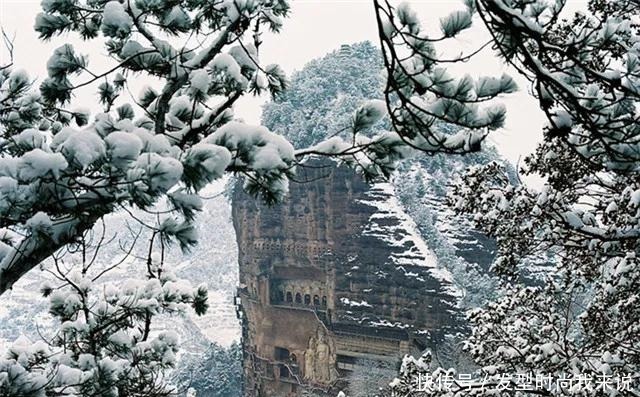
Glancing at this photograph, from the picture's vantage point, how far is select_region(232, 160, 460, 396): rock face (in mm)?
19203

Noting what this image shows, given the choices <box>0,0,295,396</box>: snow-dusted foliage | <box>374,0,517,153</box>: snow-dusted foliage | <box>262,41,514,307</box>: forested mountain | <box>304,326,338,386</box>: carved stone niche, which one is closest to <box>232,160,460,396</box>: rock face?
<box>304,326,338,386</box>: carved stone niche

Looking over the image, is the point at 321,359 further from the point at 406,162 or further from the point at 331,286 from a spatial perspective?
the point at 406,162

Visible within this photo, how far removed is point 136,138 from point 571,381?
3.93 metres

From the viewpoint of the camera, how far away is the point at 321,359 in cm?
2077

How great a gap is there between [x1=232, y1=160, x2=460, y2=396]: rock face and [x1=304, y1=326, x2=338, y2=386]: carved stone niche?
35 millimetres

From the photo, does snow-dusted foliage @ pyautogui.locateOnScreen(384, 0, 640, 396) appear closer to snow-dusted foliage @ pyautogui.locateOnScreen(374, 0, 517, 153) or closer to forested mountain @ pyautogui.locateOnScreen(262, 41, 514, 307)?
snow-dusted foliage @ pyautogui.locateOnScreen(374, 0, 517, 153)

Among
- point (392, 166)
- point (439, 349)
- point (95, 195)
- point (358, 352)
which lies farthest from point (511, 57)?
point (358, 352)

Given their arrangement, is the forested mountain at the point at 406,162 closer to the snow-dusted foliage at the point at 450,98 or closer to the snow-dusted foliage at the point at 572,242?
the snow-dusted foliage at the point at 572,242

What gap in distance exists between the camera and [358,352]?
19.8 metres

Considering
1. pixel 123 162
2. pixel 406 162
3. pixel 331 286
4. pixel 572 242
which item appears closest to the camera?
pixel 123 162

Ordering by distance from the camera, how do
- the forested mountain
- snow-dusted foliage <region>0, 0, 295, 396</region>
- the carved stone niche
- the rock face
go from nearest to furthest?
1. snow-dusted foliage <region>0, 0, 295, 396</region>
2. the rock face
3. the forested mountain
4. the carved stone niche

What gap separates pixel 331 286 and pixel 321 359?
258 centimetres

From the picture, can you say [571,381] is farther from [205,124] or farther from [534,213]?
[205,124]

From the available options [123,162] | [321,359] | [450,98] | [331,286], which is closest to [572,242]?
[450,98]
